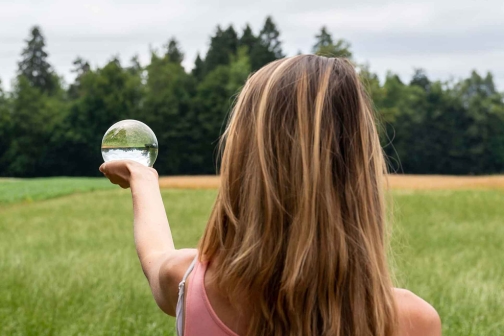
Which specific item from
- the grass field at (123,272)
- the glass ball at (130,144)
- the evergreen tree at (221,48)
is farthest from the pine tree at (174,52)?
the glass ball at (130,144)

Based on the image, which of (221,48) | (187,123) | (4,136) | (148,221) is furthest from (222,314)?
(221,48)

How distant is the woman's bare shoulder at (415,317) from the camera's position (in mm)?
1401

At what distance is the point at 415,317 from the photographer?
1.41 metres

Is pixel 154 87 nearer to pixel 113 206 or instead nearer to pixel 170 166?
pixel 170 166

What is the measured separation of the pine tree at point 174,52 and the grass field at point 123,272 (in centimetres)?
6503

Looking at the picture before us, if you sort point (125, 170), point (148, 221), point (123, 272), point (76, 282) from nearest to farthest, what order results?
point (148, 221) → point (125, 170) → point (76, 282) → point (123, 272)

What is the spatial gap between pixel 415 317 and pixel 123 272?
641 cm

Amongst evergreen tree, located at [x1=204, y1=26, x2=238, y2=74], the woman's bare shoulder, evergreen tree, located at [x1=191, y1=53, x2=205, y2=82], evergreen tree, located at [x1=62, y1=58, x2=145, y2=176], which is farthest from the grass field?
evergreen tree, located at [x1=204, y1=26, x2=238, y2=74]

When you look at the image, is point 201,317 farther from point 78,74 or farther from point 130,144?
point 78,74

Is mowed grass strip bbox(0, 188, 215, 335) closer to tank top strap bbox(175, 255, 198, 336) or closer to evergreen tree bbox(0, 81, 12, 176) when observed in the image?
tank top strap bbox(175, 255, 198, 336)

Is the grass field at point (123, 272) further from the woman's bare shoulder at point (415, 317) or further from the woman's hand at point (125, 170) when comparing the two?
the woman's hand at point (125, 170)

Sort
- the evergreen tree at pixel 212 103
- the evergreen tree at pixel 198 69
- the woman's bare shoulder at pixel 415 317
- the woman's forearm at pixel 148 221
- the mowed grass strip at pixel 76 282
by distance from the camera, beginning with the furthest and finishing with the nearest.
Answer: the evergreen tree at pixel 198 69 < the evergreen tree at pixel 212 103 < the mowed grass strip at pixel 76 282 < the woman's forearm at pixel 148 221 < the woman's bare shoulder at pixel 415 317

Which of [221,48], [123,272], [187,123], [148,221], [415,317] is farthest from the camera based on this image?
[221,48]

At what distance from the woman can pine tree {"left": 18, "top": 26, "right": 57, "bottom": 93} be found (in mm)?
84107
